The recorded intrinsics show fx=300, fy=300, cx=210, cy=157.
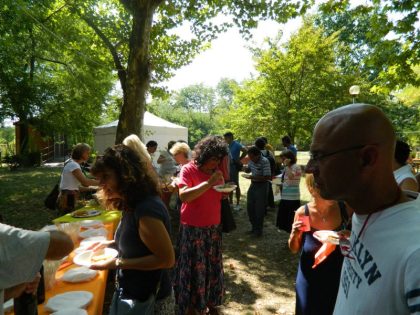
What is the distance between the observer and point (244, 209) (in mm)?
8531

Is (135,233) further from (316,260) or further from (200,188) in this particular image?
(316,260)

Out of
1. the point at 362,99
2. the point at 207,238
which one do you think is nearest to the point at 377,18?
the point at 207,238

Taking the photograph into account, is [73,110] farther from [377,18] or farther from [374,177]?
[374,177]

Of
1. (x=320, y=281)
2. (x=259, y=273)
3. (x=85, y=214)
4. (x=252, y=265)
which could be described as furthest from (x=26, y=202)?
(x=320, y=281)

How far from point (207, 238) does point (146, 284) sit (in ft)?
4.36

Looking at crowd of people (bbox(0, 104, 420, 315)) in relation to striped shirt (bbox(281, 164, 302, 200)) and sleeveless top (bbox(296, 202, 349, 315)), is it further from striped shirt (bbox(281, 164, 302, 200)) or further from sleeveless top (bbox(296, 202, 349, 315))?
striped shirt (bbox(281, 164, 302, 200))

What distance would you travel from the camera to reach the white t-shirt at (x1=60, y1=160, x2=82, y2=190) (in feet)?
16.1

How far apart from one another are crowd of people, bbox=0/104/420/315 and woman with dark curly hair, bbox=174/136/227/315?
0.03ft

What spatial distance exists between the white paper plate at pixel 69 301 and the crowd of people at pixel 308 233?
19 cm

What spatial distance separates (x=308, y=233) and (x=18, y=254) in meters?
2.04

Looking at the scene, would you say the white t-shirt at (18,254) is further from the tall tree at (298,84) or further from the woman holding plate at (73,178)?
the tall tree at (298,84)

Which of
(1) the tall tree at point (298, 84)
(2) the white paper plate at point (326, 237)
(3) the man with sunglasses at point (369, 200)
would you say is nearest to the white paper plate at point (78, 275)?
(2) the white paper plate at point (326, 237)

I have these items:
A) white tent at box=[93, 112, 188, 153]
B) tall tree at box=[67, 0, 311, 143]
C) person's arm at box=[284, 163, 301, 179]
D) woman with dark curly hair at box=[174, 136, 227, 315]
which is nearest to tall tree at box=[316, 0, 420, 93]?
tall tree at box=[67, 0, 311, 143]

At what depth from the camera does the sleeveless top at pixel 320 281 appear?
7.30ft
